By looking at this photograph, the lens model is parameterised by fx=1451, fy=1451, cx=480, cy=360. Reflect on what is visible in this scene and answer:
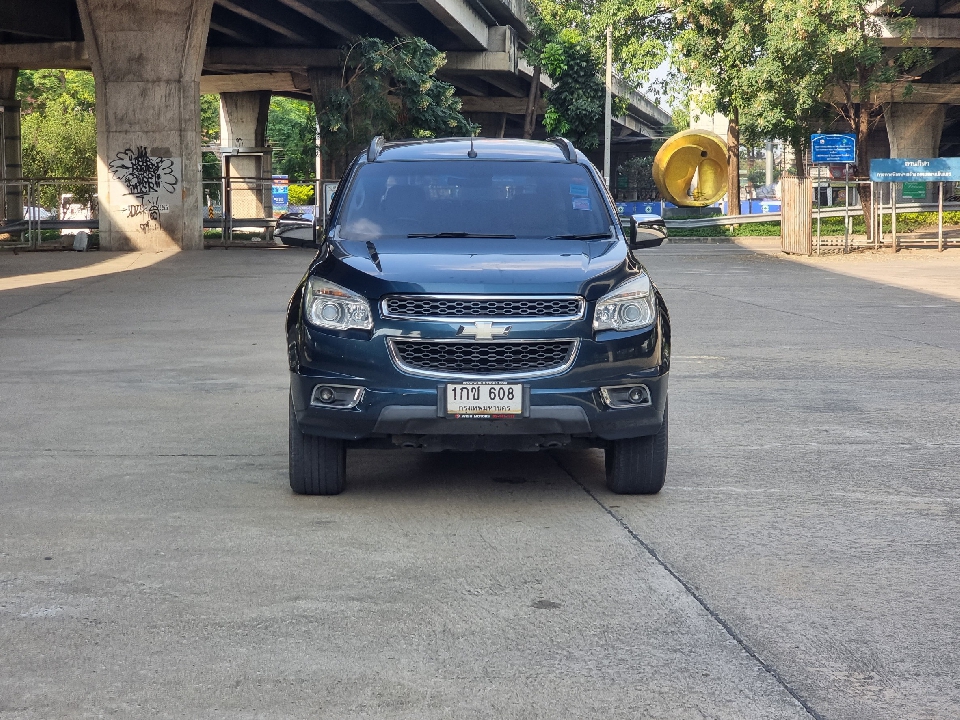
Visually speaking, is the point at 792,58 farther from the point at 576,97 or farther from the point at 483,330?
the point at 483,330

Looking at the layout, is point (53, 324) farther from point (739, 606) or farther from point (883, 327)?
point (739, 606)

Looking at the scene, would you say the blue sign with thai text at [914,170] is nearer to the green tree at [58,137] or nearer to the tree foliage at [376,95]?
the tree foliage at [376,95]

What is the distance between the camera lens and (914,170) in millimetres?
36875

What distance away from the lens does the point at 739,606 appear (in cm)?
510

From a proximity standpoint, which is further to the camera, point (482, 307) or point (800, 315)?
point (800, 315)

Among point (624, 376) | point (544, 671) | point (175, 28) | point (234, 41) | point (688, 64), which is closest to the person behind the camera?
point (544, 671)

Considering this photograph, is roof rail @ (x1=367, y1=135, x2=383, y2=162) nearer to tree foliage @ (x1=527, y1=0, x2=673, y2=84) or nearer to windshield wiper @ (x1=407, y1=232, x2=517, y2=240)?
windshield wiper @ (x1=407, y1=232, x2=517, y2=240)

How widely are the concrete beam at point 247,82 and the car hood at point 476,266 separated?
4970cm

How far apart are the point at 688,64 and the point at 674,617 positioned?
37.4m

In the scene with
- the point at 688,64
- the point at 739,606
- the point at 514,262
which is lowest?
the point at 739,606

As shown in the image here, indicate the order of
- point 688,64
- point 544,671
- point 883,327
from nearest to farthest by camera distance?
point 544,671 → point 883,327 → point 688,64

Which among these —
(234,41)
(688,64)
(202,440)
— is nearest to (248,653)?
(202,440)

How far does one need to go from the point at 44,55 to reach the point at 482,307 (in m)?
42.0

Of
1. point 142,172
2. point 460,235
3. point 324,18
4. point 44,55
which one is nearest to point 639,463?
point 460,235
